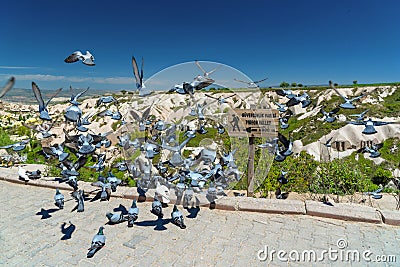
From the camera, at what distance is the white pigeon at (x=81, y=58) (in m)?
3.14

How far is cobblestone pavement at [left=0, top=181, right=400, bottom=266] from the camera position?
348 cm

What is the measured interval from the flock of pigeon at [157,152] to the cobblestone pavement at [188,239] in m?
0.27

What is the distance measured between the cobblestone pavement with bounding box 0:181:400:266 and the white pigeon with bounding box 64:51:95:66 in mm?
2557

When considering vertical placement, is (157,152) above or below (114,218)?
above

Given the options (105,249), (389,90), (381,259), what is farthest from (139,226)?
(389,90)

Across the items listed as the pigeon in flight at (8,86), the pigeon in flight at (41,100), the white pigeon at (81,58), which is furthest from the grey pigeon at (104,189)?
the pigeon in flight at (8,86)

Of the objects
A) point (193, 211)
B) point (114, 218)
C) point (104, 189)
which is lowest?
point (193, 211)

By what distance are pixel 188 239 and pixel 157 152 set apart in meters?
1.71

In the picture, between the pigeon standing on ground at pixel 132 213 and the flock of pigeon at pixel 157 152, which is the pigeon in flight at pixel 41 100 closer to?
the flock of pigeon at pixel 157 152

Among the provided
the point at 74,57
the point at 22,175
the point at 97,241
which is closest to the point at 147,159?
the point at 97,241

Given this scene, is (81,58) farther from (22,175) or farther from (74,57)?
(22,175)

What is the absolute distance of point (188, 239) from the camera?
3975mm

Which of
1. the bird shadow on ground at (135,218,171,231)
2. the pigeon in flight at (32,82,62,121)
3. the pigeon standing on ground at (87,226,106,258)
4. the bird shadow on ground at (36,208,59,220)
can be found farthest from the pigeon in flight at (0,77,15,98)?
the bird shadow on ground at (36,208,59,220)

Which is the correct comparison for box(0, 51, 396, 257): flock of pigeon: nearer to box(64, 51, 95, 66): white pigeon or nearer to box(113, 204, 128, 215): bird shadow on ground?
box(64, 51, 95, 66): white pigeon
